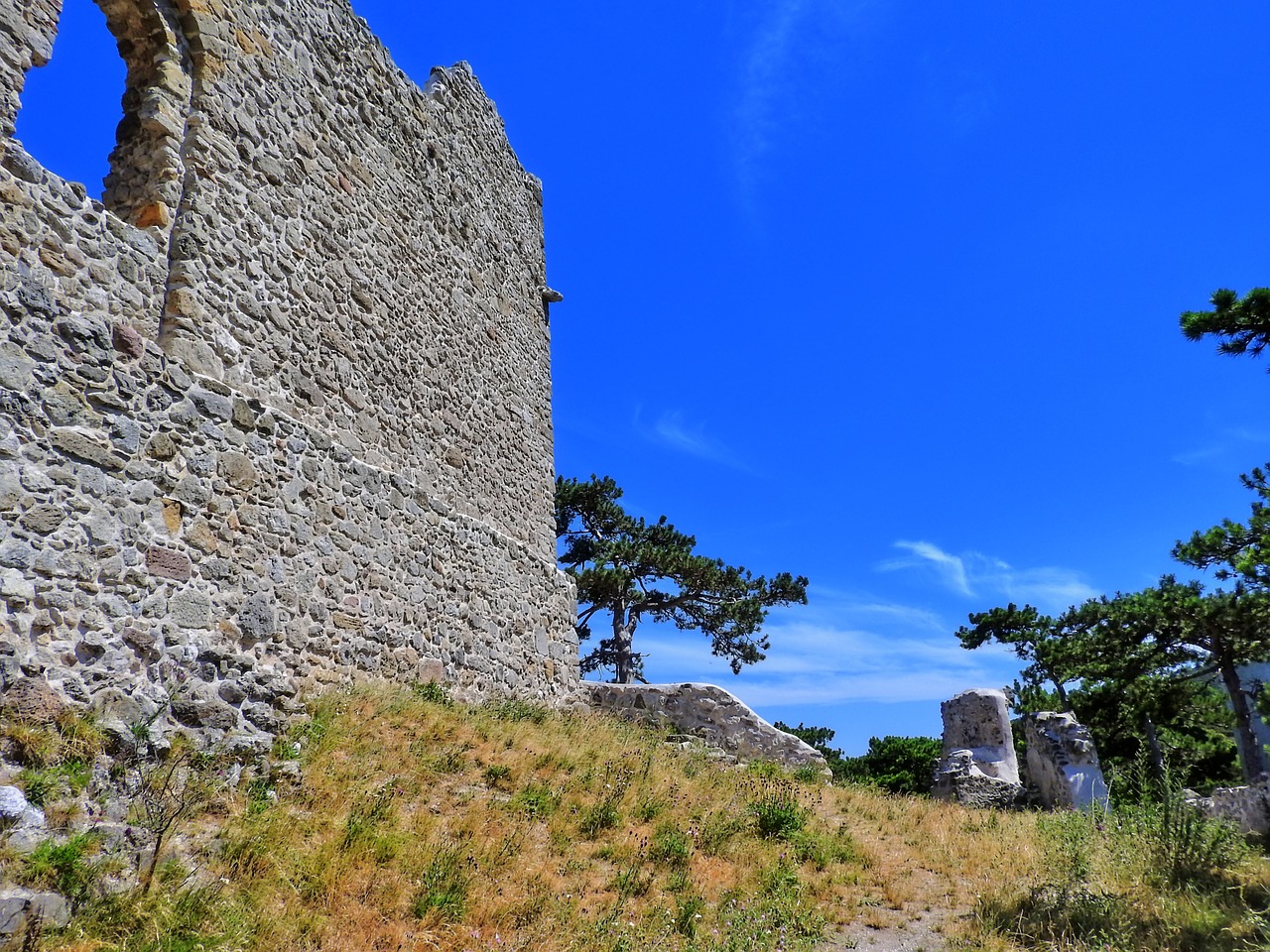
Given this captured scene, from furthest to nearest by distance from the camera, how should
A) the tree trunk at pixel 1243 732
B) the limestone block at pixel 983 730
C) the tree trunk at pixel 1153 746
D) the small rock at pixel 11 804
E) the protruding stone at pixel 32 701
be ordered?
the tree trunk at pixel 1153 746 < the tree trunk at pixel 1243 732 < the limestone block at pixel 983 730 < the protruding stone at pixel 32 701 < the small rock at pixel 11 804

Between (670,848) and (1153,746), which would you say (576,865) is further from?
(1153,746)

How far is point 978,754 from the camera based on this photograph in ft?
46.4

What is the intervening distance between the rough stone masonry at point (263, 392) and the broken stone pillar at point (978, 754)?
6.92 meters

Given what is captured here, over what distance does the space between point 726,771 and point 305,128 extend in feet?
28.9

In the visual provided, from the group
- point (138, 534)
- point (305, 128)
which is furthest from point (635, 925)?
point (305, 128)

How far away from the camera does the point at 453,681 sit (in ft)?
30.6

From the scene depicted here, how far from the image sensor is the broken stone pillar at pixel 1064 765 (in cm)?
1259

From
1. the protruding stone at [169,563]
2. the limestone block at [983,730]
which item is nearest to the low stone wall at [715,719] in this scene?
the limestone block at [983,730]

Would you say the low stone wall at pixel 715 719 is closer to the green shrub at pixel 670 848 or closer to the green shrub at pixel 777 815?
the green shrub at pixel 777 815

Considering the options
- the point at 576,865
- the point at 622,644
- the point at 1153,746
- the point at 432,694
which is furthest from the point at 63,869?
the point at 1153,746

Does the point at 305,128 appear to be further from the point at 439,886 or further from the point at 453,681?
the point at 439,886

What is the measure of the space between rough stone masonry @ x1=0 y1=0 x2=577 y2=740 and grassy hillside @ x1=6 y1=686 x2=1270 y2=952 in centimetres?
97

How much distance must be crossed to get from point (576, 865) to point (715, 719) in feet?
22.1

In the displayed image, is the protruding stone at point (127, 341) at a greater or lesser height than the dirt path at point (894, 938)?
greater
